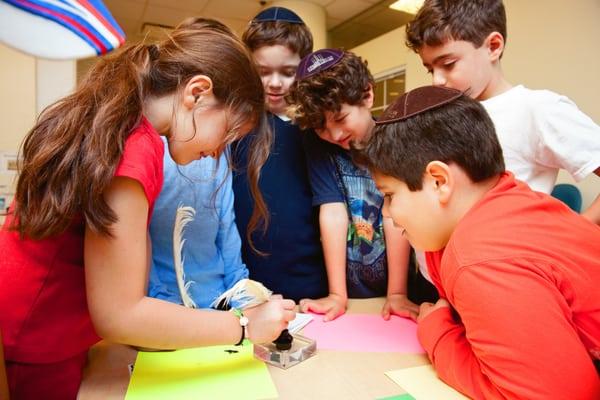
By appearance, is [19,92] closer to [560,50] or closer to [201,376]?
[201,376]

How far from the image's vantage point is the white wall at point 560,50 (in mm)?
2809

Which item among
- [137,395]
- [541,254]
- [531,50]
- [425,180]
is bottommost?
[137,395]

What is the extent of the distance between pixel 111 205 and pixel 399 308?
719 millimetres

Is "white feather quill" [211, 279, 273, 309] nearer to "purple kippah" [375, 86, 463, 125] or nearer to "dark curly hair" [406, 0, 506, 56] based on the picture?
"purple kippah" [375, 86, 463, 125]

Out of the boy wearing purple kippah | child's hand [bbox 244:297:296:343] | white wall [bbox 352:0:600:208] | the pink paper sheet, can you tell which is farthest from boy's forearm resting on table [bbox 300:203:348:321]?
white wall [bbox 352:0:600:208]

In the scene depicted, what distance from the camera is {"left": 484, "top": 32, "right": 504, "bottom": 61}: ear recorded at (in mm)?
1180

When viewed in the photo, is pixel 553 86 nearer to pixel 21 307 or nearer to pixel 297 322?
pixel 297 322

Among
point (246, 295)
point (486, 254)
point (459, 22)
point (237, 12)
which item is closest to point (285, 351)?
point (246, 295)

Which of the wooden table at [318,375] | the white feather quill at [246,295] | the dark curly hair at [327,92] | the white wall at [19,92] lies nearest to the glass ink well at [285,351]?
the wooden table at [318,375]

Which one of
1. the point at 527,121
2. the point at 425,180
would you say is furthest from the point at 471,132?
the point at 527,121

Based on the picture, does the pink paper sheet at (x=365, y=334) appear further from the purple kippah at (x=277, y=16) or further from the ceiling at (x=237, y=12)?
the ceiling at (x=237, y=12)

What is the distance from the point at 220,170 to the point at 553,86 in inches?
115

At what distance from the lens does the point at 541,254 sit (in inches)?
24.5

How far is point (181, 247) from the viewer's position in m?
1.02
